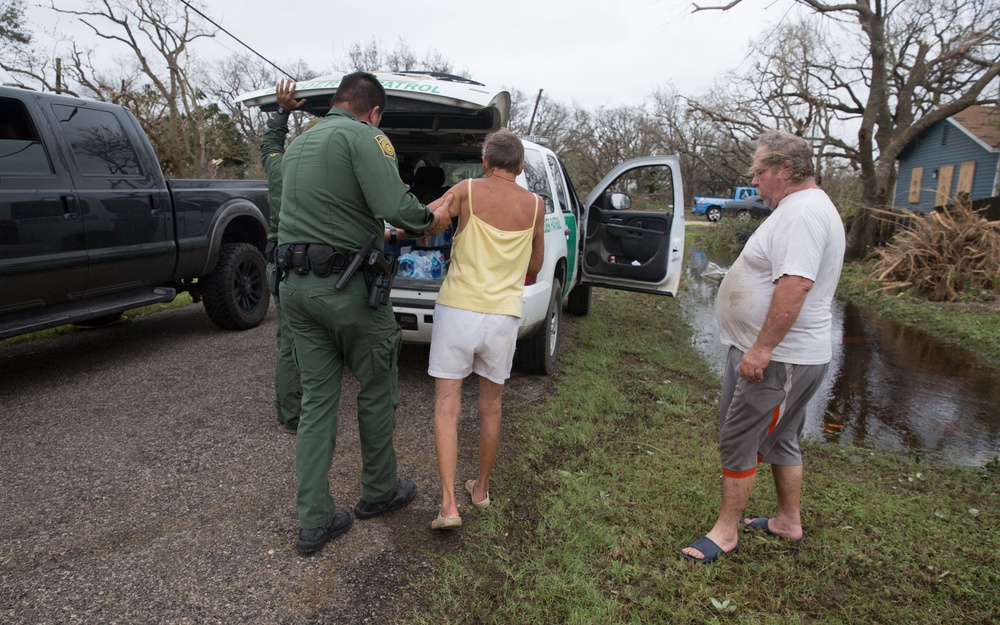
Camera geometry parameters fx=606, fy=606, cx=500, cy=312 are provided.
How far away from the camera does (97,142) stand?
4.76 meters

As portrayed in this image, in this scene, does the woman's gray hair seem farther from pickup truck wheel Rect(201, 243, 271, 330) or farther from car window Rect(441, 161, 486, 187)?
pickup truck wheel Rect(201, 243, 271, 330)

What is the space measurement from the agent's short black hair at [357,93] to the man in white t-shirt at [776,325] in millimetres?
1752

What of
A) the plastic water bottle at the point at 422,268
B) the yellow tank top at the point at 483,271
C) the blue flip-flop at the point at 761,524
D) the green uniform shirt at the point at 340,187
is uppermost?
the green uniform shirt at the point at 340,187

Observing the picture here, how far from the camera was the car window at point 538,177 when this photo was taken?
519cm

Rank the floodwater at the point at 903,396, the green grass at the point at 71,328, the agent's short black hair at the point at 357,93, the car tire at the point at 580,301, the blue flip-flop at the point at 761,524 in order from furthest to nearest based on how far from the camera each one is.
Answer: the car tire at the point at 580,301, the green grass at the point at 71,328, the floodwater at the point at 903,396, the blue flip-flop at the point at 761,524, the agent's short black hair at the point at 357,93

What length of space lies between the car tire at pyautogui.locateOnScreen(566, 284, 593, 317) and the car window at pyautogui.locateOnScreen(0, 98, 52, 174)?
5.40 meters

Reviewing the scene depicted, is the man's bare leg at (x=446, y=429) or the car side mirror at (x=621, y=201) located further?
the car side mirror at (x=621, y=201)

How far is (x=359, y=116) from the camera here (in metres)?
2.74

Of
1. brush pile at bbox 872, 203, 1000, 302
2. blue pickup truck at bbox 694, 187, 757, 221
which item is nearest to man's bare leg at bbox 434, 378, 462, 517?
brush pile at bbox 872, 203, 1000, 302

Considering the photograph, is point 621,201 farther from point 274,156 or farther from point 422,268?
point 274,156

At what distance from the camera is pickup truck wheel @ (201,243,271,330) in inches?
232

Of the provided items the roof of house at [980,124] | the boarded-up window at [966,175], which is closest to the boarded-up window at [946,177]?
the boarded-up window at [966,175]

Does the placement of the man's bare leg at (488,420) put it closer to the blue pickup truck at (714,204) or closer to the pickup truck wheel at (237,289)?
the pickup truck wheel at (237,289)

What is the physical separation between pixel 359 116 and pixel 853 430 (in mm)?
4198
